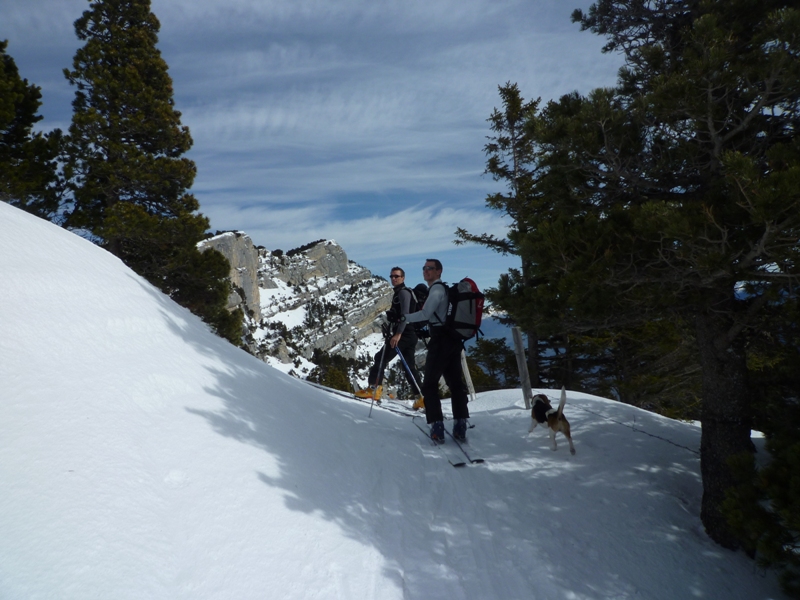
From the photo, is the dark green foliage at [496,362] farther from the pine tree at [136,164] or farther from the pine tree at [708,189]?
the pine tree at [708,189]

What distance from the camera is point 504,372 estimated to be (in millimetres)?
18406

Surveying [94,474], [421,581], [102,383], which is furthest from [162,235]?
[421,581]

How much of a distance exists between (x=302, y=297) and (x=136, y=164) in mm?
139914

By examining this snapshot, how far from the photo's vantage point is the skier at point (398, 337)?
717cm

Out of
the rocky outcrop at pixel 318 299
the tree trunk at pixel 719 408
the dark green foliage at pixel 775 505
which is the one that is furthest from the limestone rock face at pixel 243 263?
the dark green foliage at pixel 775 505

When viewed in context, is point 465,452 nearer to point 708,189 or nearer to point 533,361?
point 708,189

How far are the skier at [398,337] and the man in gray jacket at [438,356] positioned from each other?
891 mm

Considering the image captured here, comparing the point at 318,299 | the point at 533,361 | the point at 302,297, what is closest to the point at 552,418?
the point at 533,361

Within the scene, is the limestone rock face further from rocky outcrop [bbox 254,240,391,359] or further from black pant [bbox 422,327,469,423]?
black pant [bbox 422,327,469,423]

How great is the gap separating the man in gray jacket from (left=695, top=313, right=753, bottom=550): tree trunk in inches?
109

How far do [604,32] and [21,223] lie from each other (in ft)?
26.1


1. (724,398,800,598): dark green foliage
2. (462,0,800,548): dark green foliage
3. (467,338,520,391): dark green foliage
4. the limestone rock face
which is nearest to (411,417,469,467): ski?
(462,0,800,548): dark green foliage

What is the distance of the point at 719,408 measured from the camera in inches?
187

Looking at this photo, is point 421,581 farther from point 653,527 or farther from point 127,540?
point 653,527
